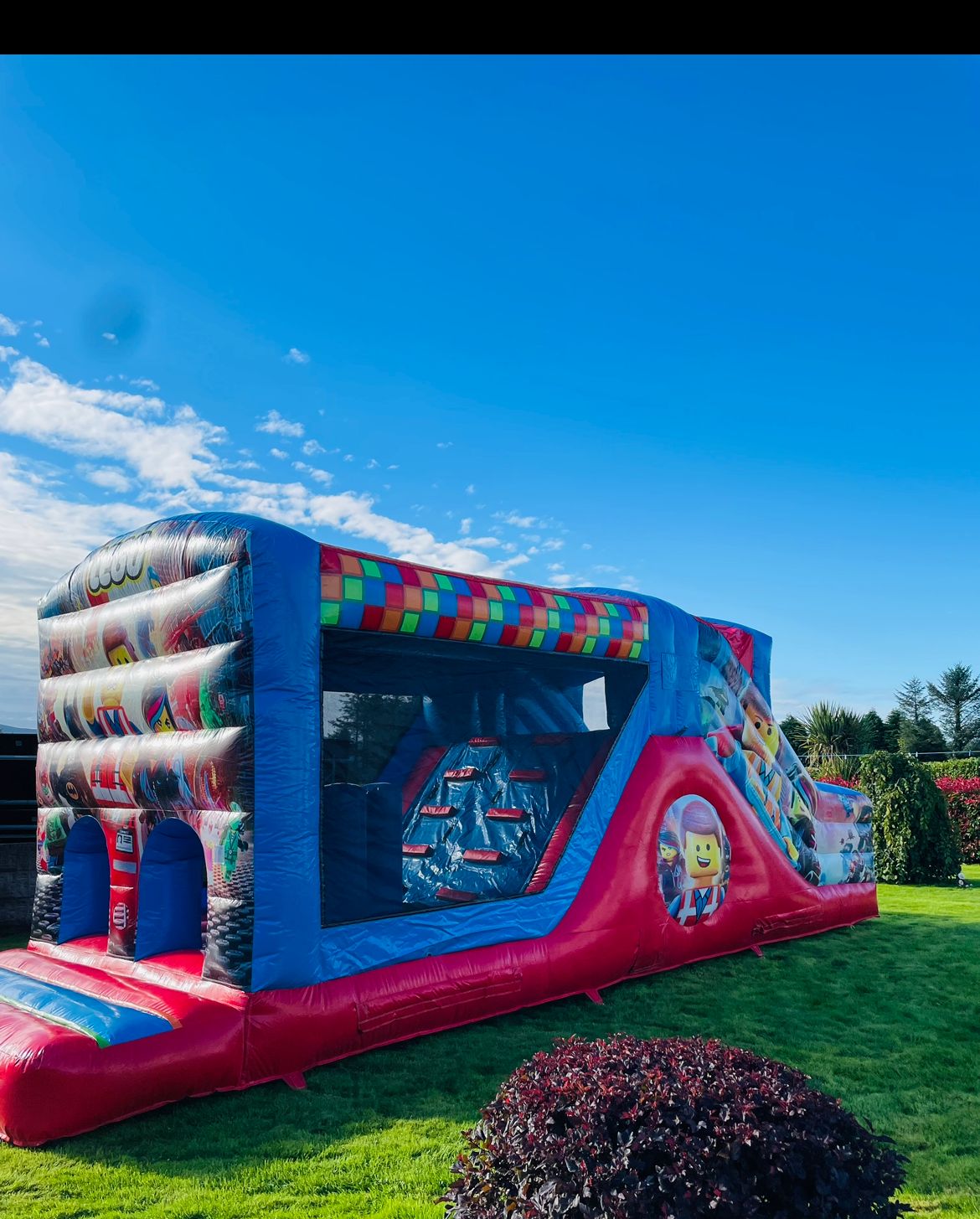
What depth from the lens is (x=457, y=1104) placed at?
3871 mm

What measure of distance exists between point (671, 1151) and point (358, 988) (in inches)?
103

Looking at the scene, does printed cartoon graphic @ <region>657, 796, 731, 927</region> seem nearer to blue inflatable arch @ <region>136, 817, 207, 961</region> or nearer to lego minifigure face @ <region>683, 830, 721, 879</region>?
lego minifigure face @ <region>683, 830, 721, 879</region>

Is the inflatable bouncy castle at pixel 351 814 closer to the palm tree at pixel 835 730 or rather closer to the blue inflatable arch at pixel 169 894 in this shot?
the blue inflatable arch at pixel 169 894

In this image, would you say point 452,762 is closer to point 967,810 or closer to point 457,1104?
point 457,1104

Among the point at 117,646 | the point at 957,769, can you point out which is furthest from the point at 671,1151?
the point at 957,769

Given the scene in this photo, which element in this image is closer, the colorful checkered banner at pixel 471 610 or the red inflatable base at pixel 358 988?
the red inflatable base at pixel 358 988

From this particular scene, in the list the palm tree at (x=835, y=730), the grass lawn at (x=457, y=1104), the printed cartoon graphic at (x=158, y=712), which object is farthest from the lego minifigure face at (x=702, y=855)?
the palm tree at (x=835, y=730)

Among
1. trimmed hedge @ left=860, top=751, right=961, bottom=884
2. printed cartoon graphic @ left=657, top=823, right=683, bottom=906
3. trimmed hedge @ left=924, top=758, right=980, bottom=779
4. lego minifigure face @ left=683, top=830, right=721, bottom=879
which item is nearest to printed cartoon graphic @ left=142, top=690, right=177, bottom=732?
printed cartoon graphic @ left=657, top=823, right=683, bottom=906

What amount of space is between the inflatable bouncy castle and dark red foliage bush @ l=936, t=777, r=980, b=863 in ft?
22.3

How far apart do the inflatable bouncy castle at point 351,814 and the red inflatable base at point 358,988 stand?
1 cm

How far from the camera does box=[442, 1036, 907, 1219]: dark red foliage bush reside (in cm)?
199

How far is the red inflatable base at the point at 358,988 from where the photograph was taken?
358 centimetres
